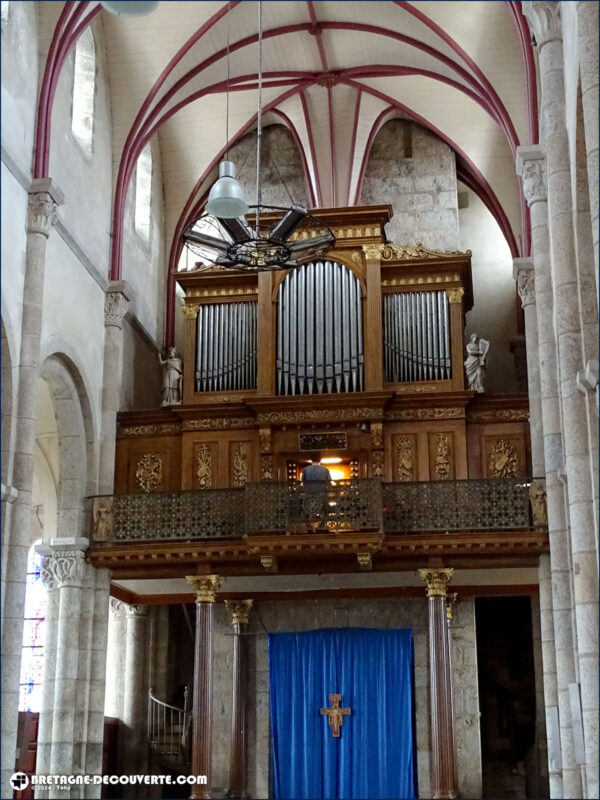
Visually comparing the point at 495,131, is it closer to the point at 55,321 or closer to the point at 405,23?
the point at 405,23

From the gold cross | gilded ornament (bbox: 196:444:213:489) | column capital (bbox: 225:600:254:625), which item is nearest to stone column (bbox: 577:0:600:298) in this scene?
gilded ornament (bbox: 196:444:213:489)

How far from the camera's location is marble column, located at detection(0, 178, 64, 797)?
16.2m

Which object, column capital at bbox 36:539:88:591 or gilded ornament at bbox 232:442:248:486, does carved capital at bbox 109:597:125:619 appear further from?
gilded ornament at bbox 232:442:248:486

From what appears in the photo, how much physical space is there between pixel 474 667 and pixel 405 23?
12.6 meters

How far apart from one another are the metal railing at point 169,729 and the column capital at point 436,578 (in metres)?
6.67

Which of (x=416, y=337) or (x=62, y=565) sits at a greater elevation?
(x=416, y=337)

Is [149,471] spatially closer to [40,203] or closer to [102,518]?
[102,518]

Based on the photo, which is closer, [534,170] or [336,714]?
[534,170]

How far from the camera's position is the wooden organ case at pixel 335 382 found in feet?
72.6

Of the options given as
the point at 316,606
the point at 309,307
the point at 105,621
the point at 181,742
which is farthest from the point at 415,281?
Result: the point at 181,742

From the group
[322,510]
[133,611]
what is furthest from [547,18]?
[133,611]

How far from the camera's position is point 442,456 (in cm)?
2203

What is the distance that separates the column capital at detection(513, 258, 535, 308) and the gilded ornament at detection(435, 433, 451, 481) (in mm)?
3014

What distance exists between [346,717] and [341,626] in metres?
2.09
